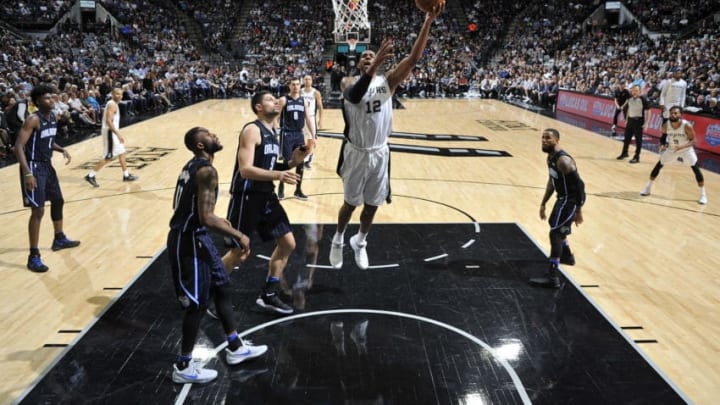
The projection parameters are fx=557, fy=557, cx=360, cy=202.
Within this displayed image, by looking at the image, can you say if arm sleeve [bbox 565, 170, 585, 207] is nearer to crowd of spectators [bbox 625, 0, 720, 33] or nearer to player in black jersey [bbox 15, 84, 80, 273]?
player in black jersey [bbox 15, 84, 80, 273]

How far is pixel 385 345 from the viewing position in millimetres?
4148

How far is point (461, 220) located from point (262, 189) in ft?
11.7

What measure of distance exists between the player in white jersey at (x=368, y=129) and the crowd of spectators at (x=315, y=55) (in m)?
9.86

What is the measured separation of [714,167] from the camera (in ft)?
35.8

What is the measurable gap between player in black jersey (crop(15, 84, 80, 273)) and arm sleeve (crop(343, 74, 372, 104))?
128 inches

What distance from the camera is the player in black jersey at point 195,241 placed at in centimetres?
338

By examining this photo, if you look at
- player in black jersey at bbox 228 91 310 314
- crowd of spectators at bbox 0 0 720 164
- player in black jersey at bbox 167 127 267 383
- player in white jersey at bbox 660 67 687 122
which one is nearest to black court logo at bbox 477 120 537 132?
player in white jersey at bbox 660 67 687 122

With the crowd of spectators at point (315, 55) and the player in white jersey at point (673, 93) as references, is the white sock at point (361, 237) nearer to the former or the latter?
the crowd of spectators at point (315, 55)

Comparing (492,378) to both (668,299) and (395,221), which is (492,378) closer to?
(668,299)

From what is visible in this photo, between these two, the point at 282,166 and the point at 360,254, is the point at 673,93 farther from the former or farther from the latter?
the point at 282,166

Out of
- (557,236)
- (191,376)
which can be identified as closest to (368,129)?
(557,236)

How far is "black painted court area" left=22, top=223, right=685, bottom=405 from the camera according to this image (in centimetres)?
355

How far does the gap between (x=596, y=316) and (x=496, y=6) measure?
103 ft

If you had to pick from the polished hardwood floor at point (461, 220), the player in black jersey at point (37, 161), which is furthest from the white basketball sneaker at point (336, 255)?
the player in black jersey at point (37, 161)
